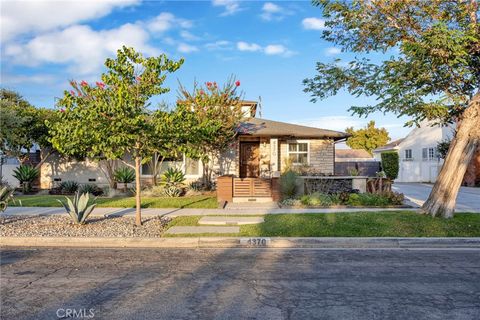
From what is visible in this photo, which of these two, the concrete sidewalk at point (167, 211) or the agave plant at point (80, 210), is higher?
the agave plant at point (80, 210)

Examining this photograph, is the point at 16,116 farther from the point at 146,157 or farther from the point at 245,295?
the point at 245,295

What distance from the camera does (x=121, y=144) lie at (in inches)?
369

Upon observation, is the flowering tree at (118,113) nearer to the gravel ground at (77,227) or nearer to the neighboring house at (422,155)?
the gravel ground at (77,227)

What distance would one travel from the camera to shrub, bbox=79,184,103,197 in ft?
58.0

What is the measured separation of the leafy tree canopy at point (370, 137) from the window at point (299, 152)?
3835 cm

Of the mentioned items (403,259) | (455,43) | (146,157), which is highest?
(455,43)

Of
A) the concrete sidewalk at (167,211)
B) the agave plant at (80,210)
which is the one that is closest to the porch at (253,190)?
the concrete sidewalk at (167,211)

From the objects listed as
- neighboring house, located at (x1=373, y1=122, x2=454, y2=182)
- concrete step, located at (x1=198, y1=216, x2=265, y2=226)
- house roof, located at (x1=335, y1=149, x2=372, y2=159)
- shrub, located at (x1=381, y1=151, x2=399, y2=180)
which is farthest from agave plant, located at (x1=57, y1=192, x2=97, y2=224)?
house roof, located at (x1=335, y1=149, x2=372, y2=159)

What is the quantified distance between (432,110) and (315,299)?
25.6 feet

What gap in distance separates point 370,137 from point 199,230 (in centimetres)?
5190

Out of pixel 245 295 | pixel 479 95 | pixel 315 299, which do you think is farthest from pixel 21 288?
pixel 479 95

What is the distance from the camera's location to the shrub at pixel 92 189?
1769 cm

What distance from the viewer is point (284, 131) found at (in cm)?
1805
